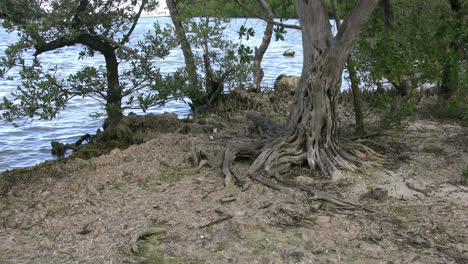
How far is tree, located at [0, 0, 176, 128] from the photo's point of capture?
7.36m

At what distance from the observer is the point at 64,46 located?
8.99 m

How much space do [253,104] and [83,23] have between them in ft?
16.5

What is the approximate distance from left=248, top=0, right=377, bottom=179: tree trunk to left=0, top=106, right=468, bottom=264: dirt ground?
11.4 inches

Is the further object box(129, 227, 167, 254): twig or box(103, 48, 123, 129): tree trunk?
box(103, 48, 123, 129): tree trunk

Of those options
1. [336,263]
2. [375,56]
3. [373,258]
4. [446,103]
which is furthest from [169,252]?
[446,103]

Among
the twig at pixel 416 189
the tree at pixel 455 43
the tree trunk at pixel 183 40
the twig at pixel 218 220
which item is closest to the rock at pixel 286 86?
the tree trunk at pixel 183 40

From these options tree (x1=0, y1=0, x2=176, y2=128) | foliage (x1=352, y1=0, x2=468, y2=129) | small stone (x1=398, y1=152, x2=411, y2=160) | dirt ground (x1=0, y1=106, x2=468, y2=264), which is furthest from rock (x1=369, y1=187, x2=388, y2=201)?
tree (x1=0, y1=0, x2=176, y2=128)

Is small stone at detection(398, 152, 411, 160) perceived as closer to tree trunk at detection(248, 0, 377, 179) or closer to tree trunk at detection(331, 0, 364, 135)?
tree trunk at detection(248, 0, 377, 179)

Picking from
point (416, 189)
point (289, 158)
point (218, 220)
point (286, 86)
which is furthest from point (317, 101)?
point (286, 86)

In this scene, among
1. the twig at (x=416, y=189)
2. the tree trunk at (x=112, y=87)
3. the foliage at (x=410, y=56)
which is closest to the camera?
the twig at (x=416, y=189)

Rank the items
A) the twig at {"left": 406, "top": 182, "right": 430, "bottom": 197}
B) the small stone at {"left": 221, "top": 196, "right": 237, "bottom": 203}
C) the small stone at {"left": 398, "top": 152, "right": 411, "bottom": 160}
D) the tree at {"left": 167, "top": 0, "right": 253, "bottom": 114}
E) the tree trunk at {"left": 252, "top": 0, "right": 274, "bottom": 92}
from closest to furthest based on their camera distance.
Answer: the small stone at {"left": 221, "top": 196, "right": 237, "bottom": 203}
the twig at {"left": 406, "top": 182, "right": 430, "bottom": 197}
the small stone at {"left": 398, "top": 152, "right": 411, "bottom": 160}
the tree at {"left": 167, "top": 0, "right": 253, "bottom": 114}
the tree trunk at {"left": 252, "top": 0, "right": 274, "bottom": 92}

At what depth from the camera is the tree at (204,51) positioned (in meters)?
11.3

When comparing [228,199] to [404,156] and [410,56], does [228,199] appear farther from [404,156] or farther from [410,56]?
[410,56]

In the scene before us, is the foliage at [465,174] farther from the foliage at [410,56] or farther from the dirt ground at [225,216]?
the foliage at [410,56]
